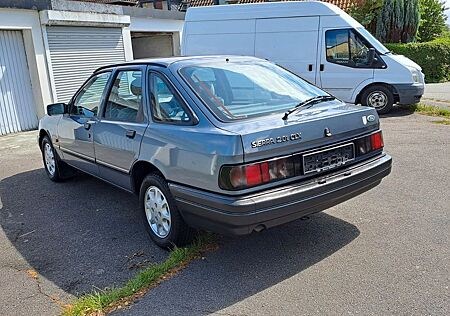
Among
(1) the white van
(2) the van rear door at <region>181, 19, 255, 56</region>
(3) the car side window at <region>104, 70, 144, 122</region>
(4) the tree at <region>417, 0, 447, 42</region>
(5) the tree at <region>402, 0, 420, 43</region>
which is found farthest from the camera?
(4) the tree at <region>417, 0, 447, 42</region>

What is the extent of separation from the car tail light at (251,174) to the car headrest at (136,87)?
5.06 feet

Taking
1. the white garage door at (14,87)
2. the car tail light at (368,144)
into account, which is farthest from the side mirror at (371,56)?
the white garage door at (14,87)

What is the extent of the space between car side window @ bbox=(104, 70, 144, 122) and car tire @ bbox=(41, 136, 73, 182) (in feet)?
6.33

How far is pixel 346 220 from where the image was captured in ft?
13.7

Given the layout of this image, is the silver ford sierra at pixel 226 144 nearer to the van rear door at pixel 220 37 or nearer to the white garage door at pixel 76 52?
the van rear door at pixel 220 37

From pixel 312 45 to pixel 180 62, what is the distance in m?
6.99

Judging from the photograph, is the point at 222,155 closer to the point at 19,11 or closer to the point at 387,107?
the point at 387,107

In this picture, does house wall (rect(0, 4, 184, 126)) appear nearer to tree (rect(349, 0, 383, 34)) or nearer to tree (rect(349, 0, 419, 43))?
tree (rect(349, 0, 383, 34))

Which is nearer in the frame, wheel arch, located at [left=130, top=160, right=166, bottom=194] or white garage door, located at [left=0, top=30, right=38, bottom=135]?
wheel arch, located at [left=130, top=160, right=166, bottom=194]

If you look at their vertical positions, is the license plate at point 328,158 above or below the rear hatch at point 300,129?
below

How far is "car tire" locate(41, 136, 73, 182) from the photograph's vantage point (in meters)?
5.96

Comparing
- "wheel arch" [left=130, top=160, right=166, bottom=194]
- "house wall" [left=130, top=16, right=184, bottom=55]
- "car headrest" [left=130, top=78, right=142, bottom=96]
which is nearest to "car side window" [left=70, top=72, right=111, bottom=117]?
"car headrest" [left=130, top=78, right=142, bottom=96]

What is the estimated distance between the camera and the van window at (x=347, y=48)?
9727 millimetres

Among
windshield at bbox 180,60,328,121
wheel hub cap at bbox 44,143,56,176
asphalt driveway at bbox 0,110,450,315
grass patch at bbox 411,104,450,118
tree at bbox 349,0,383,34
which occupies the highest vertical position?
tree at bbox 349,0,383,34
